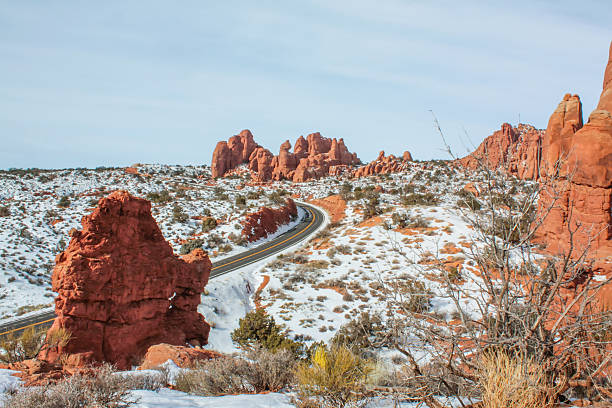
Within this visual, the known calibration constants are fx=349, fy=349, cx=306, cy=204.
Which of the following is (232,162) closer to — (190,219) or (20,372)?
(190,219)

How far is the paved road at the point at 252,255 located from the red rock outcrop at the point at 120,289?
14.2 ft

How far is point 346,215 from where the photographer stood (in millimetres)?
46688

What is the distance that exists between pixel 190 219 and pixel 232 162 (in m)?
65.1

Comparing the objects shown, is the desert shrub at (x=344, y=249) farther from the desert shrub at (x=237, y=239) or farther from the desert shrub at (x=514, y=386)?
the desert shrub at (x=514, y=386)

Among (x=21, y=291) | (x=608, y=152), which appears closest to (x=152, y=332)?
(x=21, y=291)

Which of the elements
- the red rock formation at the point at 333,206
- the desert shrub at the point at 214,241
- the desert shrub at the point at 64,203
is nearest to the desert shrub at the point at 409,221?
the red rock formation at the point at 333,206

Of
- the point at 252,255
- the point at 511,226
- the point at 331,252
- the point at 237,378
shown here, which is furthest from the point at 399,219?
the point at 511,226

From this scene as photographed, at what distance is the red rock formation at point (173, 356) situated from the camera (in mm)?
8651

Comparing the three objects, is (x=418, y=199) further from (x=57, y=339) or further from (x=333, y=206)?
(x=57, y=339)

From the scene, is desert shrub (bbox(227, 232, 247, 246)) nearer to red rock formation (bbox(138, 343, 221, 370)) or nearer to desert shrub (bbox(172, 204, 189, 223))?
desert shrub (bbox(172, 204, 189, 223))

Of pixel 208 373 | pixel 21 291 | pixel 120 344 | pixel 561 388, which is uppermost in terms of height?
pixel 561 388

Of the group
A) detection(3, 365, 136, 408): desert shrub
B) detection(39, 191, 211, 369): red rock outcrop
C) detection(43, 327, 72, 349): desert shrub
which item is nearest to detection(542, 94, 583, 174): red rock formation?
detection(39, 191, 211, 369): red rock outcrop

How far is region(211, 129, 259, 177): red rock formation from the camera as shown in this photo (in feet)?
327

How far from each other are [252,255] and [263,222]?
9.49 metres
